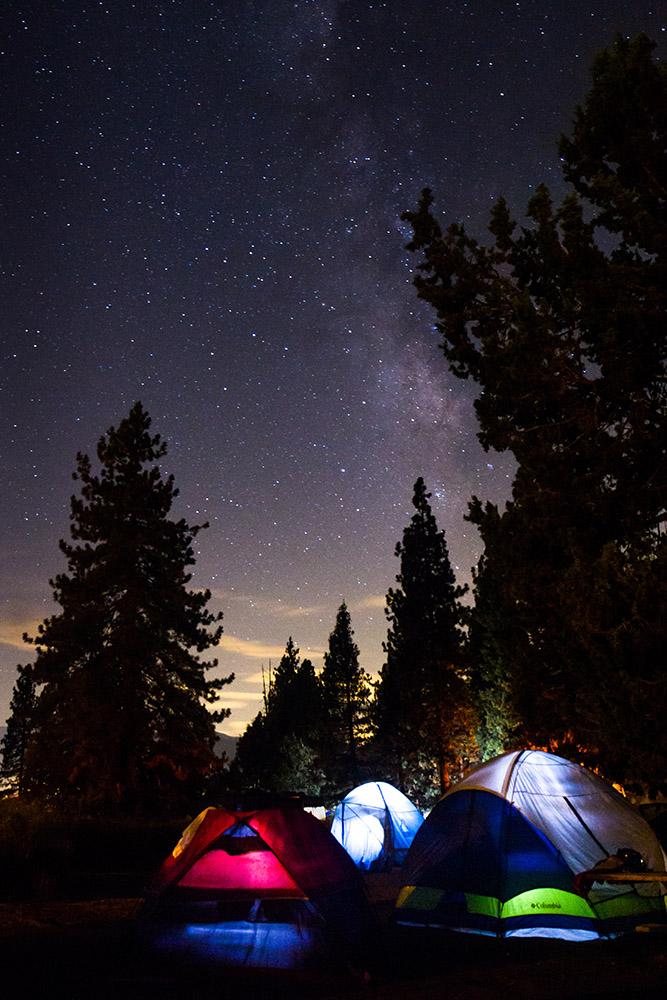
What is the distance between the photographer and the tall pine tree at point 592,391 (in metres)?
11.4

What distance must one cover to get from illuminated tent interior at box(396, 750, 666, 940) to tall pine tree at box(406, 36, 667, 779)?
269cm

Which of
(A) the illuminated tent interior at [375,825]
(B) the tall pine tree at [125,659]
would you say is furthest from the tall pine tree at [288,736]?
(A) the illuminated tent interior at [375,825]

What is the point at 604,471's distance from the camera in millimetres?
12180

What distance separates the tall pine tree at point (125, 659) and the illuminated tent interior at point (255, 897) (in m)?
15.8

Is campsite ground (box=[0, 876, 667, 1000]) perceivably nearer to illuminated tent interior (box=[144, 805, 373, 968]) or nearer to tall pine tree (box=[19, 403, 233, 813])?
illuminated tent interior (box=[144, 805, 373, 968])

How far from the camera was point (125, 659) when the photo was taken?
2367 centimetres

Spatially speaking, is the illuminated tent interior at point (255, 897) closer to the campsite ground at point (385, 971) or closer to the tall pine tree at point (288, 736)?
the campsite ground at point (385, 971)

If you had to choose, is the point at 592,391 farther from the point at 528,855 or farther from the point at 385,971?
the point at 385,971

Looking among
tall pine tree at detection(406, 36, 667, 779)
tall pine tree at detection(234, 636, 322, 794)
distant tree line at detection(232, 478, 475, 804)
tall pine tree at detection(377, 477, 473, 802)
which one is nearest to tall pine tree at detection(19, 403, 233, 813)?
distant tree line at detection(232, 478, 475, 804)

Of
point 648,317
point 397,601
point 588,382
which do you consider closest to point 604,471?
point 588,382

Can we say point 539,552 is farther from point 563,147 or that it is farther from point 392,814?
point 392,814

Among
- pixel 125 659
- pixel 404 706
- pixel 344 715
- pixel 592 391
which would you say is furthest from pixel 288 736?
pixel 592 391

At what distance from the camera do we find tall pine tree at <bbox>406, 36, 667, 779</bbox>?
11375 millimetres

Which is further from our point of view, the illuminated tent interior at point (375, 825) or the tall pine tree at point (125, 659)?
the tall pine tree at point (125, 659)
